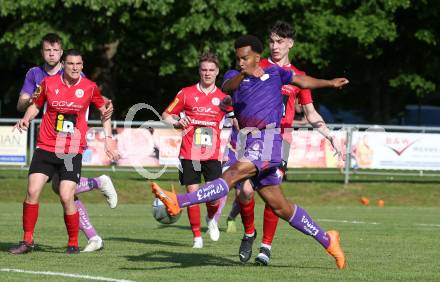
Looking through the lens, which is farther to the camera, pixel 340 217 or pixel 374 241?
pixel 340 217

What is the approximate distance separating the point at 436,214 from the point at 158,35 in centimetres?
1551

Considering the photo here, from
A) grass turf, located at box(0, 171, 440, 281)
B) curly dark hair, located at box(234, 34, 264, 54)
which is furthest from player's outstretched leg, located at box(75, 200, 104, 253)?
curly dark hair, located at box(234, 34, 264, 54)

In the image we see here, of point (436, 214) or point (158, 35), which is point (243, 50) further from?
point (158, 35)

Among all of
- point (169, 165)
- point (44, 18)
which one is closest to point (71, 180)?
point (169, 165)

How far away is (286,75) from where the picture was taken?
9.82 meters

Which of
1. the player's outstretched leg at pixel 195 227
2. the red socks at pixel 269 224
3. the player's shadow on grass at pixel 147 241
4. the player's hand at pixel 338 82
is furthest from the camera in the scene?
the player's shadow on grass at pixel 147 241

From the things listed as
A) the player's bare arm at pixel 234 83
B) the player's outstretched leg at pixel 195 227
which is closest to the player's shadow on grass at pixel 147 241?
the player's outstretched leg at pixel 195 227

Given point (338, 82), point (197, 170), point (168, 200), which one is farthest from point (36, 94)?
point (338, 82)

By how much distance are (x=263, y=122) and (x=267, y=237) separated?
136 centimetres

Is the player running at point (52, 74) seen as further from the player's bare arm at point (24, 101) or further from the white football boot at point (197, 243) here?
the white football boot at point (197, 243)

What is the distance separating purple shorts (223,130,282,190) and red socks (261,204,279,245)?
0.81 meters

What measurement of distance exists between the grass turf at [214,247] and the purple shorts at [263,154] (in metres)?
0.84

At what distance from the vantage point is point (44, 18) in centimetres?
3250

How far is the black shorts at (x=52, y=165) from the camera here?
36.7 ft
